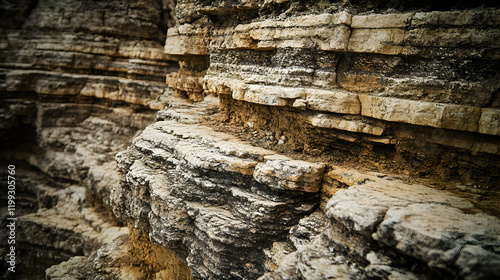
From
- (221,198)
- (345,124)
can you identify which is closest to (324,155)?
(345,124)

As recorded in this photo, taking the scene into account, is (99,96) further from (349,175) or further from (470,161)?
(470,161)

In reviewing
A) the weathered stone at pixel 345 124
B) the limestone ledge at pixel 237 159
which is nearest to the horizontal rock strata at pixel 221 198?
the limestone ledge at pixel 237 159

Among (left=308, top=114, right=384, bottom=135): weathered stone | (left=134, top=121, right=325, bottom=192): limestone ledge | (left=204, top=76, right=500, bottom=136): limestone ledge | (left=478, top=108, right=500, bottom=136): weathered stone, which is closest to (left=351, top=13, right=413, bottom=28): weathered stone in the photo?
(left=204, top=76, right=500, bottom=136): limestone ledge

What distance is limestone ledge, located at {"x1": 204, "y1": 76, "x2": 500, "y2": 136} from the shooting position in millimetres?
3297

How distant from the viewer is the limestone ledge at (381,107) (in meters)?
3.30

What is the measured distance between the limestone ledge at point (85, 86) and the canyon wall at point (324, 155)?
3.19 m

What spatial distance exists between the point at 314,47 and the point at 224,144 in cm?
179

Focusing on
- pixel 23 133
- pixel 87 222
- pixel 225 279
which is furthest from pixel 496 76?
pixel 23 133

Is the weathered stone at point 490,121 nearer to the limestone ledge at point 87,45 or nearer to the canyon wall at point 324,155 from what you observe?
the canyon wall at point 324,155

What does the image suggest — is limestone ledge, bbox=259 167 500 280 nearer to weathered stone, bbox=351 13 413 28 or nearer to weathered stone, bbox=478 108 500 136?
weathered stone, bbox=478 108 500 136

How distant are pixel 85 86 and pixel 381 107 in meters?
9.51

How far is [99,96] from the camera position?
10.1 m

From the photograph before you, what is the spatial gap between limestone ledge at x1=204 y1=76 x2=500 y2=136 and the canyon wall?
0.05ft

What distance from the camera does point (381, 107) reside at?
12.3 feet
